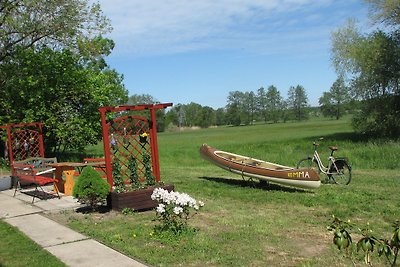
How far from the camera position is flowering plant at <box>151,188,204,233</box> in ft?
20.4

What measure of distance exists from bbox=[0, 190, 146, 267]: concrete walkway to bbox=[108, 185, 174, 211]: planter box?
1.20 meters

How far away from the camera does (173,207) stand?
635cm

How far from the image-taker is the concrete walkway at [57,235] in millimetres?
5328

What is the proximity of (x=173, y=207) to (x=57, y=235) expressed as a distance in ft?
6.36

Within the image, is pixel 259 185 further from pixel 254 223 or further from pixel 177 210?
pixel 177 210

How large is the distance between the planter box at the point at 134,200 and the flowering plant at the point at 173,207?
167 centimetres

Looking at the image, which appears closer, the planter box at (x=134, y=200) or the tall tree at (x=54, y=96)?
the planter box at (x=134, y=200)

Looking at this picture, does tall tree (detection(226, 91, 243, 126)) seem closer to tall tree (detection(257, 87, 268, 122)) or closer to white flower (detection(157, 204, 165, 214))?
tall tree (detection(257, 87, 268, 122))

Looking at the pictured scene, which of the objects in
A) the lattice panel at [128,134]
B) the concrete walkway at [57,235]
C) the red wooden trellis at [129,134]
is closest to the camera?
the concrete walkway at [57,235]

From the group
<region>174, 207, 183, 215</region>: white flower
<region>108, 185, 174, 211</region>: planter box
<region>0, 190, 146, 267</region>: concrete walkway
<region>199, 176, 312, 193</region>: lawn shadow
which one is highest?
<region>174, 207, 183, 215</region>: white flower

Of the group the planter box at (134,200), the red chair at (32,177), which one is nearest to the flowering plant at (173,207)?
the planter box at (134,200)

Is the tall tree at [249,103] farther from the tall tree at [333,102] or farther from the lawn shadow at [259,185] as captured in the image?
the lawn shadow at [259,185]

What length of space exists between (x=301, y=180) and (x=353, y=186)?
227 cm

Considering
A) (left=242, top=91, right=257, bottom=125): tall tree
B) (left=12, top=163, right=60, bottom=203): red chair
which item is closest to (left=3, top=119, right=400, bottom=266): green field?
(left=12, top=163, right=60, bottom=203): red chair
